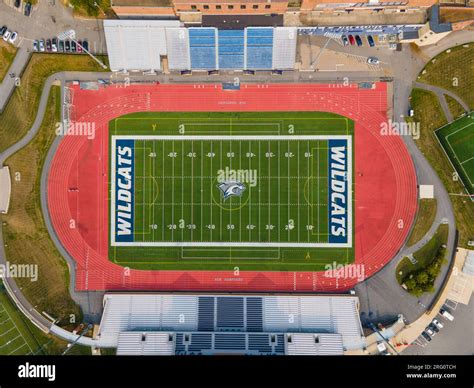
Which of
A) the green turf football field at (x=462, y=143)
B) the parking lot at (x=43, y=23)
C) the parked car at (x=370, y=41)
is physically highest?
the parking lot at (x=43, y=23)

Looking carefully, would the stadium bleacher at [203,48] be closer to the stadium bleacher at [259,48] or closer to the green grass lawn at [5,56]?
the stadium bleacher at [259,48]

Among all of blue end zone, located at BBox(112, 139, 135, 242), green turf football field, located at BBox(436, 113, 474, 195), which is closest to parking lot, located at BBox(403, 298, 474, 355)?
green turf football field, located at BBox(436, 113, 474, 195)

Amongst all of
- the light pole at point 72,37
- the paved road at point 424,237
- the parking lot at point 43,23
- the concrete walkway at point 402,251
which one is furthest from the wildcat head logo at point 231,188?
the parking lot at point 43,23

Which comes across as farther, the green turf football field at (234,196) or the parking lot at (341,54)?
the green turf football field at (234,196)

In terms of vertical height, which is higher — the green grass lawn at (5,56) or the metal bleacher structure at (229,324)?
the green grass lawn at (5,56)

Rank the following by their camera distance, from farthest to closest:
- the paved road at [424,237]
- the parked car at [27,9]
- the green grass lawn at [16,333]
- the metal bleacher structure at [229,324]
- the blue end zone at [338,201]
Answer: the parked car at [27,9]
the blue end zone at [338,201]
the paved road at [424,237]
the green grass lawn at [16,333]
the metal bleacher structure at [229,324]

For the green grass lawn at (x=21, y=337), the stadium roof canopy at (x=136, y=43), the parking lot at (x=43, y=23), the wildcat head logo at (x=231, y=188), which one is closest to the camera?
the stadium roof canopy at (x=136, y=43)

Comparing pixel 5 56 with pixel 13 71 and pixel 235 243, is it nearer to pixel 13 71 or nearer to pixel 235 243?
pixel 13 71
